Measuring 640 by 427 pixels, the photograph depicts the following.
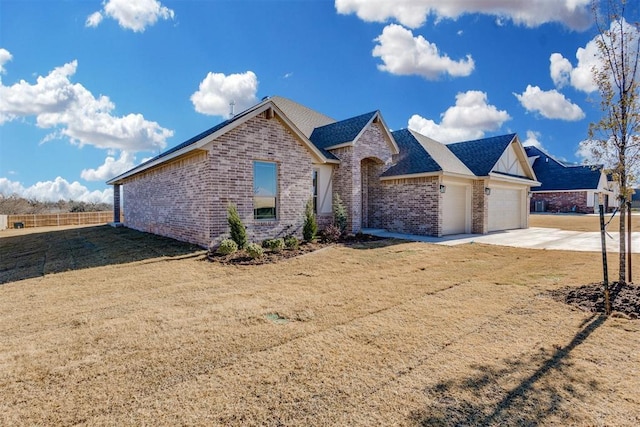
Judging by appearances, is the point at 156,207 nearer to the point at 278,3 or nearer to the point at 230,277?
the point at 230,277

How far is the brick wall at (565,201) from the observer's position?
117ft

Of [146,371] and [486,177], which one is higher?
[486,177]

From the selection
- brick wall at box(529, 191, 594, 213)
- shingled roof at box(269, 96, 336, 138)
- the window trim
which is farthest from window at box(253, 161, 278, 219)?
brick wall at box(529, 191, 594, 213)

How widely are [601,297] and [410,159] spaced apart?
11.5 m

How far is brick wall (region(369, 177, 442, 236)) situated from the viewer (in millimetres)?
14656

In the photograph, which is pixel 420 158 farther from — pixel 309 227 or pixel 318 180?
pixel 309 227

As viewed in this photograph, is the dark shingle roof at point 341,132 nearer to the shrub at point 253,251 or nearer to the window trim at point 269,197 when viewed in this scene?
the window trim at point 269,197

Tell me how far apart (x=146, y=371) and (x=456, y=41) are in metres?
17.5

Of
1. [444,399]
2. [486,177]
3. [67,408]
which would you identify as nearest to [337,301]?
[444,399]

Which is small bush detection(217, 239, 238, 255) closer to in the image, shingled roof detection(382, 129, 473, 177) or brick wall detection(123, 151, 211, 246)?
brick wall detection(123, 151, 211, 246)

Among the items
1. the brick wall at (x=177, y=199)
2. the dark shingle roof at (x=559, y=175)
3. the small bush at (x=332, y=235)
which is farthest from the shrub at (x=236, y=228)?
the dark shingle roof at (x=559, y=175)

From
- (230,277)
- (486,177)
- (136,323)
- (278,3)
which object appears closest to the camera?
(136,323)

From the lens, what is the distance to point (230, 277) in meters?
7.37

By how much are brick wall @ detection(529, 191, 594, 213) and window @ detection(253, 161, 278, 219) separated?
3983cm
